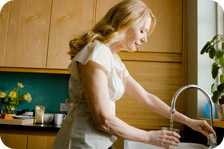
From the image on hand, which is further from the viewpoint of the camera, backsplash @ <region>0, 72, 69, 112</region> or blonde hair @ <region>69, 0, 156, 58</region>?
backsplash @ <region>0, 72, 69, 112</region>

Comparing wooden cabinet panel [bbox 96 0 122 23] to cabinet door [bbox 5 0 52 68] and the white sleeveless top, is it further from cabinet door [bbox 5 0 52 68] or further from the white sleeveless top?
the white sleeveless top

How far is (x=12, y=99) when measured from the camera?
242 centimetres

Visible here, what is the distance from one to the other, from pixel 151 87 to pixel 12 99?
1.20 metres

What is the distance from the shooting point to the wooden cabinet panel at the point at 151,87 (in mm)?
2205

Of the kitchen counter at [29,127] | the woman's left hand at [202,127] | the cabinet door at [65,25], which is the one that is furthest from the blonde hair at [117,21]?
the cabinet door at [65,25]

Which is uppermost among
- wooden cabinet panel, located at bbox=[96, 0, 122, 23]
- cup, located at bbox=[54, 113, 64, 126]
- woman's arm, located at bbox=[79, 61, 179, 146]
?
wooden cabinet panel, located at bbox=[96, 0, 122, 23]

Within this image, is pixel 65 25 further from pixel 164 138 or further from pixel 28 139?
pixel 164 138

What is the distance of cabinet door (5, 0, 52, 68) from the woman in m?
1.43

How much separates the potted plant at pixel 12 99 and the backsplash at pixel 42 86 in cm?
7

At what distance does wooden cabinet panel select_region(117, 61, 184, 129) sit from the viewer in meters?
2.21

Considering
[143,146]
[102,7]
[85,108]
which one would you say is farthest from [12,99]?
[85,108]

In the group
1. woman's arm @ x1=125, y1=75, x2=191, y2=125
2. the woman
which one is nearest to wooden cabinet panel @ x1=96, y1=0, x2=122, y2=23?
woman's arm @ x1=125, y1=75, x2=191, y2=125

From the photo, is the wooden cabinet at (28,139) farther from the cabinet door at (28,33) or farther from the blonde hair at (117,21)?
the blonde hair at (117,21)

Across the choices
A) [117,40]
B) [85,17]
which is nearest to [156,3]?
[85,17]
